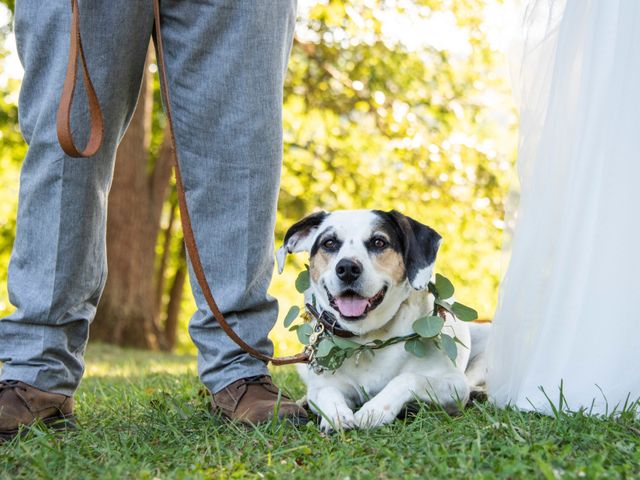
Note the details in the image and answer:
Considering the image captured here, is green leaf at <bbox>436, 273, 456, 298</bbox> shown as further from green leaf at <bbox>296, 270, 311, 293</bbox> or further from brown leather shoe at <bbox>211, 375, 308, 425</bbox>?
brown leather shoe at <bbox>211, 375, 308, 425</bbox>

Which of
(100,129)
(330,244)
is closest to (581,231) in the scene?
(330,244)

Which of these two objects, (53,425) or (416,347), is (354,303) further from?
(53,425)

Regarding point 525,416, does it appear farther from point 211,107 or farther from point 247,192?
point 211,107

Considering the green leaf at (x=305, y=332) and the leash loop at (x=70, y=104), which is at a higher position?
the leash loop at (x=70, y=104)

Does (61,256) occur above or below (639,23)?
below

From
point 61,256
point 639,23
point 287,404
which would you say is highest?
point 639,23

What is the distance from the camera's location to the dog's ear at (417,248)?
8.75ft

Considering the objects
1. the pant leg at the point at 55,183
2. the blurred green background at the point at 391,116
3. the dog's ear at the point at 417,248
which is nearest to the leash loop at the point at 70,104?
the pant leg at the point at 55,183

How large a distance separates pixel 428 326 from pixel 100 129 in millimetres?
1261

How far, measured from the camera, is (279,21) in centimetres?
255

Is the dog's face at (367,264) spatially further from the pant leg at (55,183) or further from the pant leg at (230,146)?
the pant leg at (55,183)

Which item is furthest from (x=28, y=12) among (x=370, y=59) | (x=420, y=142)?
(x=370, y=59)

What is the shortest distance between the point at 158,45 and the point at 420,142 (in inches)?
288

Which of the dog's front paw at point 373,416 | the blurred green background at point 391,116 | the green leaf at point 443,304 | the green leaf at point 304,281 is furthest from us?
the blurred green background at point 391,116
